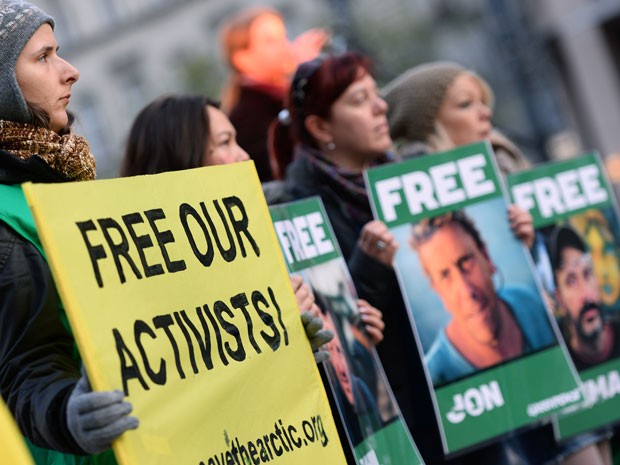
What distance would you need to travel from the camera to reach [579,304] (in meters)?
4.71

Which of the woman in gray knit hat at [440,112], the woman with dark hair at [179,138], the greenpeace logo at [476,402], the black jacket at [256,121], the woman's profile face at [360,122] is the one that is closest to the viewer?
the woman with dark hair at [179,138]

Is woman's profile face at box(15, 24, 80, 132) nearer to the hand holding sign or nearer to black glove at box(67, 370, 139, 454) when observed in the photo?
black glove at box(67, 370, 139, 454)

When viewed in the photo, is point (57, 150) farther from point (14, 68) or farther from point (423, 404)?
point (423, 404)

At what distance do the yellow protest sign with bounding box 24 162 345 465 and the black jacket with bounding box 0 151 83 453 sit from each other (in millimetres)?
131

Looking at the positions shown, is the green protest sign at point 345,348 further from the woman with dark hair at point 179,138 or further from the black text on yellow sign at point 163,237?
the black text on yellow sign at point 163,237

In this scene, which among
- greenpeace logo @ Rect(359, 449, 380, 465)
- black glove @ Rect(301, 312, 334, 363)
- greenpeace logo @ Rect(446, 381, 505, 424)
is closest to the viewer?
black glove @ Rect(301, 312, 334, 363)

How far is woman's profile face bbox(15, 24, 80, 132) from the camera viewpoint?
2742mm

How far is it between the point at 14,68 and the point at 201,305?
656 mm

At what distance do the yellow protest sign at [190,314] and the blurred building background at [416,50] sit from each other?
597 millimetres

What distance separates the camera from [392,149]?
464 cm

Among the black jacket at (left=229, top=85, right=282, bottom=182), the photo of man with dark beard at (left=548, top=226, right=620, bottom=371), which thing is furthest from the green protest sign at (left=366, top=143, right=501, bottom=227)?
the black jacket at (left=229, top=85, right=282, bottom=182)

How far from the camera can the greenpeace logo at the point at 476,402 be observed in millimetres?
3889

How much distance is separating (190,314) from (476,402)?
1.64 meters

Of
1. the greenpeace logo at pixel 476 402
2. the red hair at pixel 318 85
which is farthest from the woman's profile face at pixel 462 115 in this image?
the greenpeace logo at pixel 476 402
